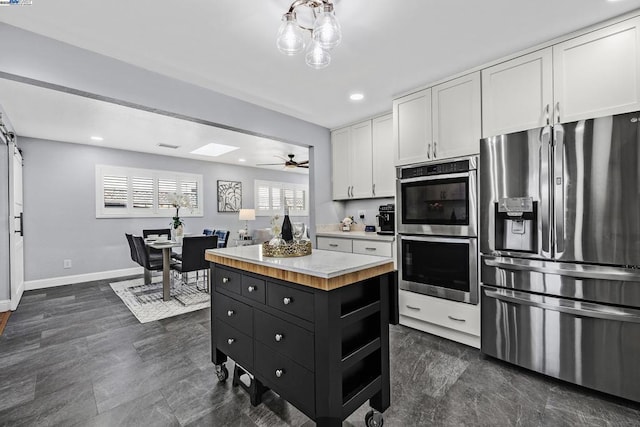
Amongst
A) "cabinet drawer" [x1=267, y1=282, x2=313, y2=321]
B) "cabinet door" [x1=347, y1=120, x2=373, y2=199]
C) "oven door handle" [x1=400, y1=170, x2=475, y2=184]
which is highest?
"cabinet door" [x1=347, y1=120, x2=373, y2=199]

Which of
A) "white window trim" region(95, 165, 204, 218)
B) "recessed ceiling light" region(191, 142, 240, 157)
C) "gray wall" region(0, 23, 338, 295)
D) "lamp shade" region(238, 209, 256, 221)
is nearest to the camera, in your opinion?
"gray wall" region(0, 23, 338, 295)

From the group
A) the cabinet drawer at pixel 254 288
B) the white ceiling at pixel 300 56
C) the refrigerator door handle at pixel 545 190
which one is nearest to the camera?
the cabinet drawer at pixel 254 288

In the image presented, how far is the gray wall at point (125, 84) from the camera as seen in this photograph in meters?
1.99

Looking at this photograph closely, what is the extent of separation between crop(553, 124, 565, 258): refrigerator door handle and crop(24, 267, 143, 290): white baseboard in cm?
672

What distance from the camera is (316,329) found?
1.39 metres

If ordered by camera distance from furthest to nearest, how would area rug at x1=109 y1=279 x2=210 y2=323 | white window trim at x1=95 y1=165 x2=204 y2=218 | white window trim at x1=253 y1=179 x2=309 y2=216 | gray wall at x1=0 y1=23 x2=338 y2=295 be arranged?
white window trim at x1=253 y1=179 x2=309 y2=216
white window trim at x1=95 y1=165 x2=204 y2=218
area rug at x1=109 y1=279 x2=210 y2=323
gray wall at x1=0 y1=23 x2=338 y2=295

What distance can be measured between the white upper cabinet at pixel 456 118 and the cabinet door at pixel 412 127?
0.07 metres

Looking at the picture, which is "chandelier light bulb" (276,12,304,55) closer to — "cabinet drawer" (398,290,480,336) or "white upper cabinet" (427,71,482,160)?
"white upper cabinet" (427,71,482,160)

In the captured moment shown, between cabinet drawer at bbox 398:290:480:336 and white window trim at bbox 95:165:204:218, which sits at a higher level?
white window trim at bbox 95:165:204:218

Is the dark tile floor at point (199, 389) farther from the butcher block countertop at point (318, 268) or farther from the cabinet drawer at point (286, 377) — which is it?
the butcher block countertop at point (318, 268)

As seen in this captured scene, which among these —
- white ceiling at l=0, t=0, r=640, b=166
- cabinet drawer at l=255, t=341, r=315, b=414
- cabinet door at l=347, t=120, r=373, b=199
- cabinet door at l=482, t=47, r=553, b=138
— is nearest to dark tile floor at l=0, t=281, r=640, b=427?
cabinet drawer at l=255, t=341, r=315, b=414

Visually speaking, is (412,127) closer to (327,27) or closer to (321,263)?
(327,27)

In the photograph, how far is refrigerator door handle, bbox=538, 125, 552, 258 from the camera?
2096mm

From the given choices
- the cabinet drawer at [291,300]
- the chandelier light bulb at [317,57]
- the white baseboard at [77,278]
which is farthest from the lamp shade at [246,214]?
the cabinet drawer at [291,300]
